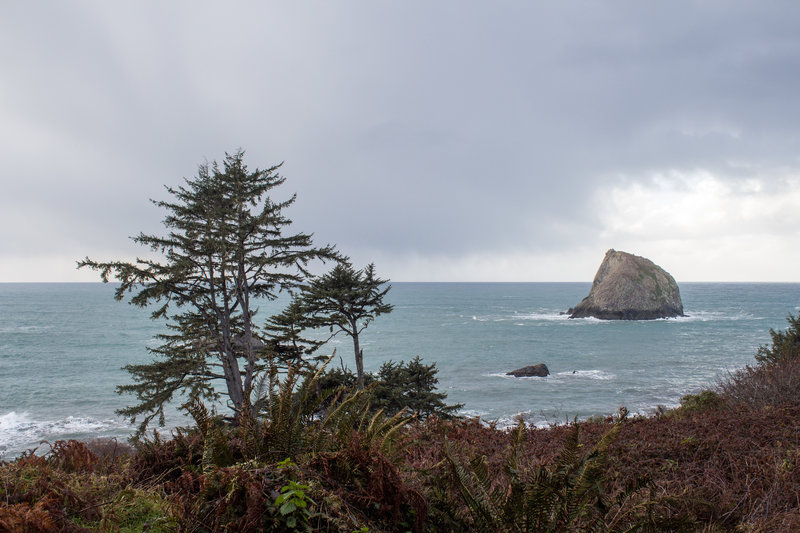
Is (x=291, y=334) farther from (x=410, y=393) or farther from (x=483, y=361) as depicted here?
(x=483, y=361)

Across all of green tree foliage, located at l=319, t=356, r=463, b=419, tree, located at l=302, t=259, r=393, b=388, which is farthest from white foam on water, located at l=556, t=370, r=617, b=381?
tree, located at l=302, t=259, r=393, b=388

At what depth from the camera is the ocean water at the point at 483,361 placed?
1193 inches

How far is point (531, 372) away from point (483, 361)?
743cm

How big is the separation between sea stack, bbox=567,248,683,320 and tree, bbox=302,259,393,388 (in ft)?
274

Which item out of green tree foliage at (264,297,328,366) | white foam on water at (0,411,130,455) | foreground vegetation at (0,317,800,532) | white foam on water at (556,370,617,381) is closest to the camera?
foreground vegetation at (0,317,800,532)

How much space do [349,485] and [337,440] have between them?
0.57 meters

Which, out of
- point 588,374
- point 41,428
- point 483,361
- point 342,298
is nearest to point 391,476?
point 342,298

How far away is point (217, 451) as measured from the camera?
10.1 feet

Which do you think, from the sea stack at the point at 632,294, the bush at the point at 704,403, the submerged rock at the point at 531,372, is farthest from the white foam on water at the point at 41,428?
the sea stack at the point at 632,294

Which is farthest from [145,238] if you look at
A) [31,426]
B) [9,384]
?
[9,384]

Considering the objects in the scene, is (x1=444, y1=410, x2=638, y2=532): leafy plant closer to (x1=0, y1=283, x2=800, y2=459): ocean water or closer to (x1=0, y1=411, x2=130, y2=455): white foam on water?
(x1=0, y1=283, x2=800, y2=459): ocean water

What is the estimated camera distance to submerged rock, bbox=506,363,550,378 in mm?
41344

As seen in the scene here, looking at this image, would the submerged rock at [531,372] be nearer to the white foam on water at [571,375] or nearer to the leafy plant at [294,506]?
the white foam on water at [571,375]

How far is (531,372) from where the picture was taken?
41.8 metres
